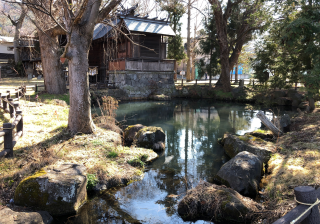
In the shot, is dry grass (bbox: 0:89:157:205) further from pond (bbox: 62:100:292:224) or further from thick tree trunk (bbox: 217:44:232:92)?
thick tree trunk (bbox: 217:44:232:92)

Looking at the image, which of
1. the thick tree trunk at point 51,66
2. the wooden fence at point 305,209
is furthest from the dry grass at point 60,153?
the thick tree trunk at point 51,66

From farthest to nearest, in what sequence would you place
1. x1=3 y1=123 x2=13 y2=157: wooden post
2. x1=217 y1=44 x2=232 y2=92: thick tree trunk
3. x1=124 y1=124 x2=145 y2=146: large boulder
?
1. x1=217 y1=44 x2=232 y2=92: thick tree trunk
2. x1=124 y1=124 x2=145 y2=146: large boulder
3. x1=3 y1=123 x2=13 y2=157: wooden post

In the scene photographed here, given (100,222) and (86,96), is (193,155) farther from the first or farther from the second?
(100,222)

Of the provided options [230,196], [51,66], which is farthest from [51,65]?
[230,196]

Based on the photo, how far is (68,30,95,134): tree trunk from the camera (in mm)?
7460

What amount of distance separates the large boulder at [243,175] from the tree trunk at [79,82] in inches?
177

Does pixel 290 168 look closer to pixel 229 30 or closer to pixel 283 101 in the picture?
pixel 283 101

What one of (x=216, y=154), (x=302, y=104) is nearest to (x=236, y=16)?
(x=302, y=104)

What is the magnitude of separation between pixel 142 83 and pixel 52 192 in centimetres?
1985

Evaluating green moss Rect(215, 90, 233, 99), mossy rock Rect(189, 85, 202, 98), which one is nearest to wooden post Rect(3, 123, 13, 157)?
green moss Rect(215, 90, 233, 99)

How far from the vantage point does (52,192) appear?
14.7ft

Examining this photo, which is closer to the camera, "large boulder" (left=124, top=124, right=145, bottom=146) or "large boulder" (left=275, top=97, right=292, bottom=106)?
"large boulder" (left=124, top=124, right=145, bottom=146)

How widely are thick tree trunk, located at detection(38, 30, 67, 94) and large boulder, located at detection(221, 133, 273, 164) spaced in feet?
39.0

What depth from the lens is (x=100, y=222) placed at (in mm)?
4652
